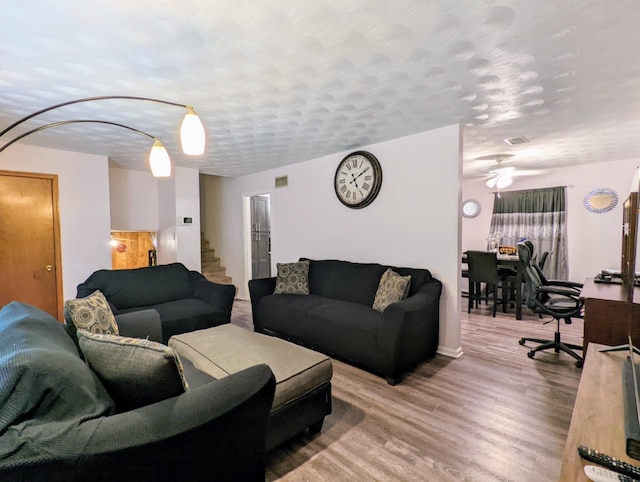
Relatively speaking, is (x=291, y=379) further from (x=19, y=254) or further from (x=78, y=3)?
(x=19, y=254)

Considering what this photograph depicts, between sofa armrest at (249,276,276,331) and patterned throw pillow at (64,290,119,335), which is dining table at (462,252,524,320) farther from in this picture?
patterned throw pillow at (64,290,119,335)

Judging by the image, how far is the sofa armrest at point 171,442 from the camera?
87 centimetres

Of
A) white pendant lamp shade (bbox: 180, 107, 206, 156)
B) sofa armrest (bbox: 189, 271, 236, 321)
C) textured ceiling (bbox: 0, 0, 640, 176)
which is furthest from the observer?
sofa armrest (bbox: 189, 271, 236, 321)

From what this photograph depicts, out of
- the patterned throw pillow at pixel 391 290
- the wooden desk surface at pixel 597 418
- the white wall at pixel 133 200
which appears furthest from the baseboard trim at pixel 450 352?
the white wall at pixel 133 200

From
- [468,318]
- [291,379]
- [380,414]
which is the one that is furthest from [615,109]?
[291,379]

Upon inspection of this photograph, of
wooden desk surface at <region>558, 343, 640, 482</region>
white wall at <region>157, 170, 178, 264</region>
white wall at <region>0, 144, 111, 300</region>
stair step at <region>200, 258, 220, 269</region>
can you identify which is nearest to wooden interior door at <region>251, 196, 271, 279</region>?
stair step at <region>200, 258, 220, 269</region>

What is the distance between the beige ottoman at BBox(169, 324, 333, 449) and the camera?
5.72 ft

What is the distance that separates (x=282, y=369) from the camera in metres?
1.84

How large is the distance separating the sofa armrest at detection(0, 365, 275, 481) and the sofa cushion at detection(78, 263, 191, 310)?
2674mm

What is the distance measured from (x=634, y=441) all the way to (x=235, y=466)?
4.55 feet

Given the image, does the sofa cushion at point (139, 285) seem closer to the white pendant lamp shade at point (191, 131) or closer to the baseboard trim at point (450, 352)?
the white pendant lamp shade at point (191, 131)

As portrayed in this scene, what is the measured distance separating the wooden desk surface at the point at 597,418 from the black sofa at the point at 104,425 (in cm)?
107

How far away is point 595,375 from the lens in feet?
4.78

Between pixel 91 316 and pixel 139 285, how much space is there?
1617 millimetres
